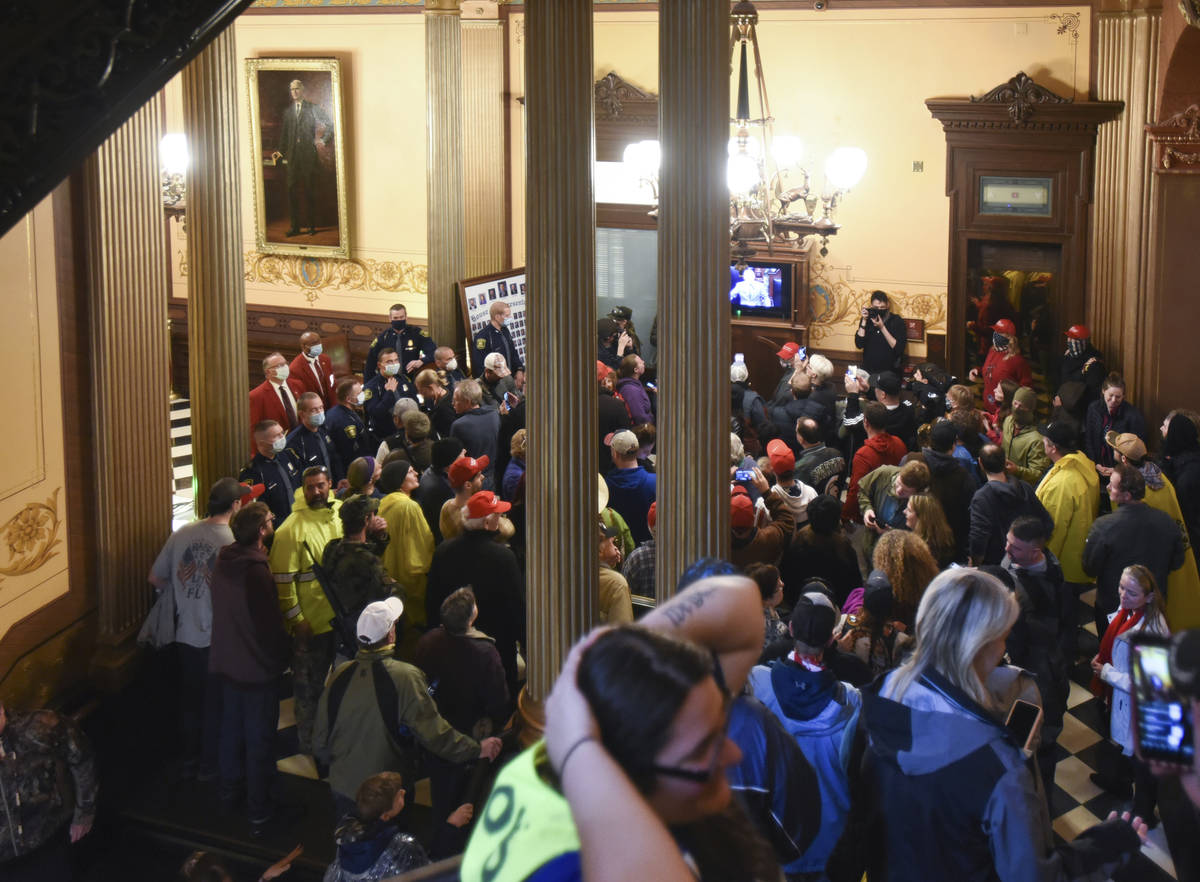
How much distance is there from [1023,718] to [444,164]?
8.80m

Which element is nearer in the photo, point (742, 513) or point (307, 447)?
point (742, 513)

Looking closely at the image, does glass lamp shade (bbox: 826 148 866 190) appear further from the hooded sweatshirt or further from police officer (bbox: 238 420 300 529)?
the hooded sweatshirt

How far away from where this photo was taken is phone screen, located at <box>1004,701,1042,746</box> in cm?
304

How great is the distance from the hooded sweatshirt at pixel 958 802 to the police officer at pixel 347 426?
546cm

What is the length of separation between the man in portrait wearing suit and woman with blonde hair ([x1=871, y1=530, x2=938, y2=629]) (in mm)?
9923

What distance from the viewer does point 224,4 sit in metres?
1.53

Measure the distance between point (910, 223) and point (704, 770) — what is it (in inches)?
424

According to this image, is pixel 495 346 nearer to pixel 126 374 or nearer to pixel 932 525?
pixel 126 374

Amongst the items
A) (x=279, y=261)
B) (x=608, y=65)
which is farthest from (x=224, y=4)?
(x=279, y=261)

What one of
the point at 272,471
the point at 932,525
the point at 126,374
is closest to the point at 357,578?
the point at 126,374

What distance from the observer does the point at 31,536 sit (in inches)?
215

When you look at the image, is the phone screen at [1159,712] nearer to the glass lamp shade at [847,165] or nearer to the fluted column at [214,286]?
the fluted column at [214,286]

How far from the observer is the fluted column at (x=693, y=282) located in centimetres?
443

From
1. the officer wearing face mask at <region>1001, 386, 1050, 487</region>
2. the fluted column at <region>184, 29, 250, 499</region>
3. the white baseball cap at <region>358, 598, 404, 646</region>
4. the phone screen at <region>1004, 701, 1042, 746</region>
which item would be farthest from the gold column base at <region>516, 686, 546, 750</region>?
the officer wearing face mask at <region>1001, 386, 1050, 487</region>
